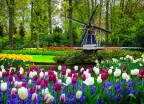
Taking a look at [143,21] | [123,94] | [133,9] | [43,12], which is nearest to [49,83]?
[123,94]

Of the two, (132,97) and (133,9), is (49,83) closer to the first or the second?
(132,97)

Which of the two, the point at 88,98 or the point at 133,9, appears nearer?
the point at 88,98

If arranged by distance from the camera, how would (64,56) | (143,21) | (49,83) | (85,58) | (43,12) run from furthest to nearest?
(43,12) < (143,21) < (64,56) < (85,58) < (49,83)

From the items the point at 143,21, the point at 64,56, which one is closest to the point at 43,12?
the point at 143,21

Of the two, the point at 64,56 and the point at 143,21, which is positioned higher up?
the point at 143,21

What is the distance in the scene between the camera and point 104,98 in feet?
16.3

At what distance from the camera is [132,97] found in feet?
17.6

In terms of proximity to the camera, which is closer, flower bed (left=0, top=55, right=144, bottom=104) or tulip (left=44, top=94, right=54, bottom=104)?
tulip (left=44, top=94, right=54, bottom=104)

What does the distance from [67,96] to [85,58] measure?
485 inches

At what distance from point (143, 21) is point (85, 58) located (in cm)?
1223

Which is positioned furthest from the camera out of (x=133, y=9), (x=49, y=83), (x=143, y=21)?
(x=133, y=9)

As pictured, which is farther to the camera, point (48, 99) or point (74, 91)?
point (74, 91)

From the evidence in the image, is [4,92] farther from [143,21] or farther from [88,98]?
[143,21]

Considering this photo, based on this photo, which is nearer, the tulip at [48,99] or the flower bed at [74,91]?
the tulip at [48,99]
